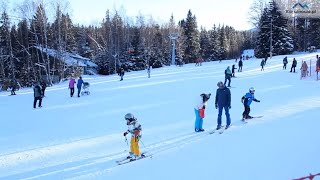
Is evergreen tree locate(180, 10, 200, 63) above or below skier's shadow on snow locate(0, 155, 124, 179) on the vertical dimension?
above

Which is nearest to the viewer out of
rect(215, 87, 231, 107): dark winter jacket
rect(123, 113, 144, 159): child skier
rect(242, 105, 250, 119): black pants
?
rect(123, 113, 144, 159): child skier

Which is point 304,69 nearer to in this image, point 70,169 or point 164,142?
point 164,142

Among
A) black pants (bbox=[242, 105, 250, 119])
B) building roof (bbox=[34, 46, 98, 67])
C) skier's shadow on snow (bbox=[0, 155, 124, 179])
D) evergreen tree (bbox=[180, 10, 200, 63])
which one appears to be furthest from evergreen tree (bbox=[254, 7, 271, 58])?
skier's shadow on snow (bbox=[0, 155, 124, 179])

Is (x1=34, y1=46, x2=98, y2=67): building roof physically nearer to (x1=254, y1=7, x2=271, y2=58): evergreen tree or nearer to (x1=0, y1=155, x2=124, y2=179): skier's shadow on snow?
(x1=254, y1=7, x2=271, y2=58): evergreen tree

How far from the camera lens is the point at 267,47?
58.6 meters

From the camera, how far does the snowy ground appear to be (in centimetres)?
784

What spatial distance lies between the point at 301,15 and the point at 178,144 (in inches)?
2343

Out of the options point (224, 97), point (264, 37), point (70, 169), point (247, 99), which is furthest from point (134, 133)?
point (264, 37)

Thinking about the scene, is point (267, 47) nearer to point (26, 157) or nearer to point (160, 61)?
point (160, 61)

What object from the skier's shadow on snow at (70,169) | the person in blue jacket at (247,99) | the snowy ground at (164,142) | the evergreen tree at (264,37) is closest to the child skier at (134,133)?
the snowy ground at (164,142)

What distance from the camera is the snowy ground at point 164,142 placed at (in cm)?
784

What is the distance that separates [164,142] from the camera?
10289 mm

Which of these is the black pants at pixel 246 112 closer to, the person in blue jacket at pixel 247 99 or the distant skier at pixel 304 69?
the person in blue jacket at pixel 247 99

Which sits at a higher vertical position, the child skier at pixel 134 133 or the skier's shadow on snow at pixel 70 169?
the child skier at pixel 134 133
